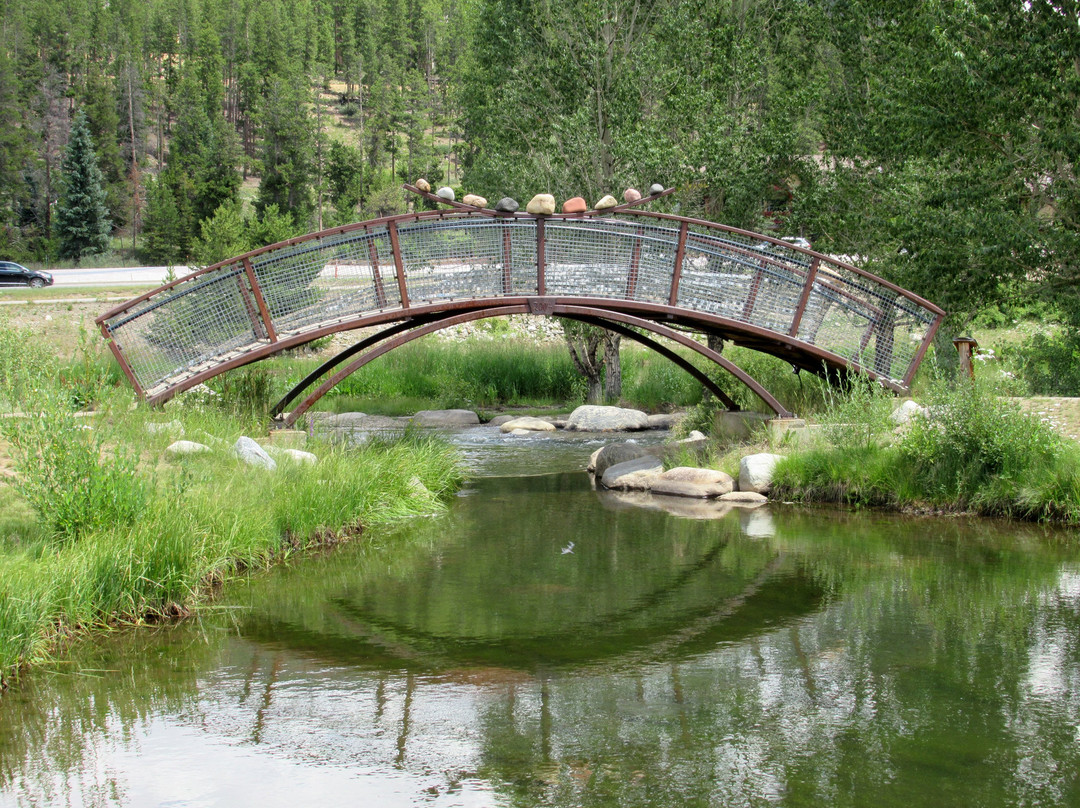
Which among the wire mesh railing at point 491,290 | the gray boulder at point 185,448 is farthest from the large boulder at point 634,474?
the gray boulder at point 185,448

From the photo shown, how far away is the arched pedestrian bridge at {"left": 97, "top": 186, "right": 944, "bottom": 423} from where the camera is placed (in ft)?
45.2

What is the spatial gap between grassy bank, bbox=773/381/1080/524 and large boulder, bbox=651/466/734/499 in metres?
0.78

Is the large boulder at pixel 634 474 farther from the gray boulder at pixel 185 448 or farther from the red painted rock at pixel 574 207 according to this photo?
the gray boulder at pixel 185 448

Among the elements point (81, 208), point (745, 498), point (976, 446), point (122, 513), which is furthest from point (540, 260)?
point (81, 208)

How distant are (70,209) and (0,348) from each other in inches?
2042

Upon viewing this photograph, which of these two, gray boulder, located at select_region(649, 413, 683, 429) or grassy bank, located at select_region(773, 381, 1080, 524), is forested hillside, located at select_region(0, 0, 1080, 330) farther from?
grassy bank, located at select_region(773, 381, 1080, 524)

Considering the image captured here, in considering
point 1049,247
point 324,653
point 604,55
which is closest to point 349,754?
point 324,653

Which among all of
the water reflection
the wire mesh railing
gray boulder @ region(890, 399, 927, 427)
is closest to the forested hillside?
the wire mesh railing

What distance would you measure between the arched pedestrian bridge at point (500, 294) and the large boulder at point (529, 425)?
7492 millimetres

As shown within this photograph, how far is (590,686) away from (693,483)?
809cm

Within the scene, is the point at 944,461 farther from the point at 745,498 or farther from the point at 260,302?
the point at 260,302

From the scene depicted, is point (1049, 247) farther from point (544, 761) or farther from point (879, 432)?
point (544, 761)

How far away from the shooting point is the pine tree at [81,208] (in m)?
57.2

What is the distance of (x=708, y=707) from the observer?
6711 mm
